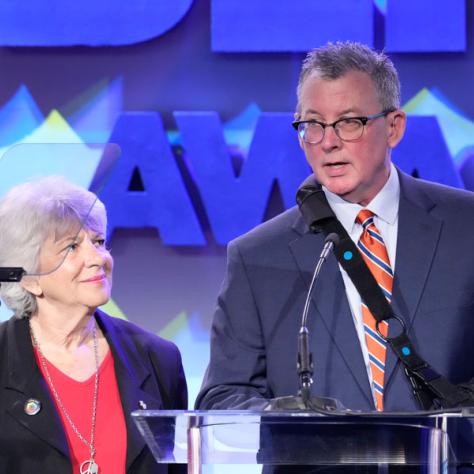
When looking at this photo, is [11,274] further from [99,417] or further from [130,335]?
[130,335]

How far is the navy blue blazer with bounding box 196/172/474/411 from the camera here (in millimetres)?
2711

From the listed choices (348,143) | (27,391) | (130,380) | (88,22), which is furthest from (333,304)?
(88,22)

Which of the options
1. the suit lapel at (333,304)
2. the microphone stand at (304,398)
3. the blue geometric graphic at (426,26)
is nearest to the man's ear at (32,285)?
the suit lapel at (333,304)

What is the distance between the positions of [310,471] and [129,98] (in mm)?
2795

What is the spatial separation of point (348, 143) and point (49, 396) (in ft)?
3.63

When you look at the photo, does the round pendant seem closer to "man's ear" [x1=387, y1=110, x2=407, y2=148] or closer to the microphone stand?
the microphone stand

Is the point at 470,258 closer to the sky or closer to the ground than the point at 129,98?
closer to the ground

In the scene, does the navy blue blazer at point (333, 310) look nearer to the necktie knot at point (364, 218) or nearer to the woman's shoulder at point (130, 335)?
the necktie knot at point (364, 218)

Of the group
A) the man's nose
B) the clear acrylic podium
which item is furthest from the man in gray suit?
the clear acrylic podium

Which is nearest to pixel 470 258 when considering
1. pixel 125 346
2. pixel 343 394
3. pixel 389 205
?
pixel 389 205

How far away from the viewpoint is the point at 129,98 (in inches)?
187

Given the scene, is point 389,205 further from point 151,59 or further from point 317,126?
point 151,59

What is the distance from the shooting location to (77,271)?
10.0ft

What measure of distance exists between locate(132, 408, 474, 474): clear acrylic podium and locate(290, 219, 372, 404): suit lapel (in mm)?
509
